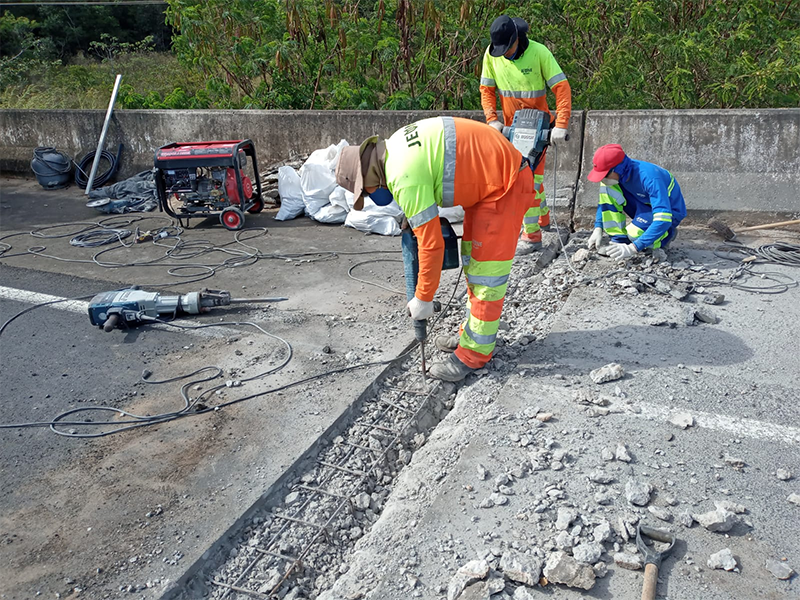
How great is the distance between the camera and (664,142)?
21.7ft

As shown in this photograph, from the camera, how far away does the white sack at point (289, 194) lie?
7.72 metres

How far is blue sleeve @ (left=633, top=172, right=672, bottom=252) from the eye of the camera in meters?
5.25

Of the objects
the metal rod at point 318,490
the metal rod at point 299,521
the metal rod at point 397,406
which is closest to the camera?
the metal rod at point 299,521

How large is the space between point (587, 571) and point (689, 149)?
209 inches

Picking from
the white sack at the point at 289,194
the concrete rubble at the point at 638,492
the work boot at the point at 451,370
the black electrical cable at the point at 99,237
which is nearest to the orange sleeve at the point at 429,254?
the work boot at the point at 451,370

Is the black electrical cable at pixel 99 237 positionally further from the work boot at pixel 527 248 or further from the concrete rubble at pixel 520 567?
the concrete rubble at pixel 520 567

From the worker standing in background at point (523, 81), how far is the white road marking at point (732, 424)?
2.78m

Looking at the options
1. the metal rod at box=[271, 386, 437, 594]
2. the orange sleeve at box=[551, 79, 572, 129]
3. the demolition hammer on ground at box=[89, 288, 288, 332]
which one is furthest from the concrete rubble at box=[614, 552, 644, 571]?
the orange sleeve at box=[551, 79, 572, 129]

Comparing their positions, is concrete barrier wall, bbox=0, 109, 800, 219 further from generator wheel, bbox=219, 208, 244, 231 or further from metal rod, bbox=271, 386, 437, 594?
metal rod, bbox=271, 386, 437, 594

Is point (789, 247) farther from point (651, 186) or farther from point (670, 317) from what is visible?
point (670, 317)

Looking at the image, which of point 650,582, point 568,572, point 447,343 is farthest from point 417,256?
point 650,582

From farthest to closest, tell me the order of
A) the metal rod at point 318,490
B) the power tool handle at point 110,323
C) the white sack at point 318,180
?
the white sack at point 318,180 → the power tool handle at point 110,323 → the metal rod at point 318,490

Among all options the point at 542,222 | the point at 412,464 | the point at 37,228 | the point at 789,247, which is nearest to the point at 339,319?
the point at 412,464

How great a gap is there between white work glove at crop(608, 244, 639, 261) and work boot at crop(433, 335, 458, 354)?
76.0 inches
